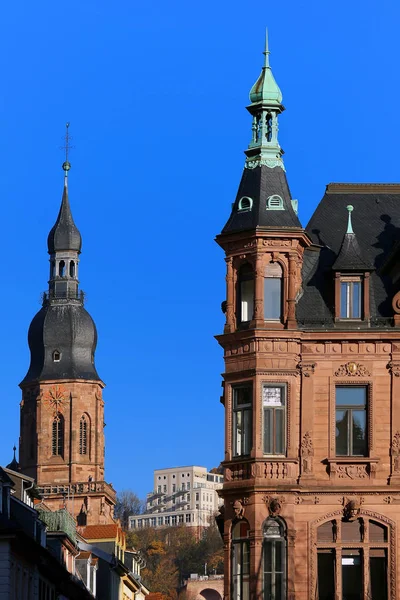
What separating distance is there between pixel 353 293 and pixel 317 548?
8288 mm

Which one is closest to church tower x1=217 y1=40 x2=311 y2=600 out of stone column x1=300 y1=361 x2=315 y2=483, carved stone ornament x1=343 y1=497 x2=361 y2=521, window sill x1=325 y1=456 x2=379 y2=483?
stone column x1=300 y1=361 x2=315 y2=483

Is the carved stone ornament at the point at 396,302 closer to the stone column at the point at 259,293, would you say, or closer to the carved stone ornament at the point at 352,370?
the carved stone ornament at the point at 352,370

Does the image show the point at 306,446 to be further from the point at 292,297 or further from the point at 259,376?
the point at 292,297

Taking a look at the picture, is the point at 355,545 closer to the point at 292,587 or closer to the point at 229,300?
the point at 292,587

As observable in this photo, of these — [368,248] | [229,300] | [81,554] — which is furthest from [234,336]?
[81,554]

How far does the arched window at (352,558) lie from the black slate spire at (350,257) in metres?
7.99

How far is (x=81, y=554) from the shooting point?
110 m

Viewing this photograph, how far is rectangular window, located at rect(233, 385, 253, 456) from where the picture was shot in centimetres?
6856

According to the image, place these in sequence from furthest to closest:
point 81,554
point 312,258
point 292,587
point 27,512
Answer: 1. point 81,554
2. point 27,512
3. point 312,258
4. point 292,587

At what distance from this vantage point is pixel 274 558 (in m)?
67.2

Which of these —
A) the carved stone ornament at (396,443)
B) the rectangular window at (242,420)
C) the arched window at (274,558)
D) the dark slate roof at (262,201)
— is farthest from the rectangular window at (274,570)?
the dark slate roof at (262,201)

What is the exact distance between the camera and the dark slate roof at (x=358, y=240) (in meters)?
69.7

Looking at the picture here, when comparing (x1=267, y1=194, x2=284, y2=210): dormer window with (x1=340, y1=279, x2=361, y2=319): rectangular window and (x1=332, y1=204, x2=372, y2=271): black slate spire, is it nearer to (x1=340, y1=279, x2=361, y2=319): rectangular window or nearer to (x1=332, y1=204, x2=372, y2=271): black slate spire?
(x1=332, y1=204, x2=372, y2=271): black slate spire

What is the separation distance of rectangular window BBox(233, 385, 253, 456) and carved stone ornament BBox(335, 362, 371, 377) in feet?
9.47
